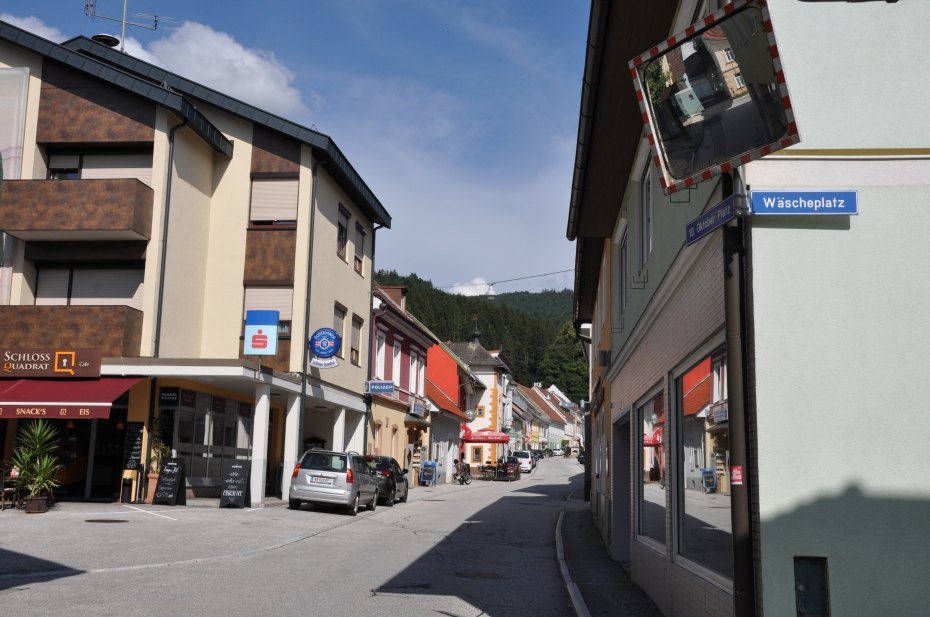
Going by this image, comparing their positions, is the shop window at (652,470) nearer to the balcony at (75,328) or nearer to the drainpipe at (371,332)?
the balcony at (75,328)

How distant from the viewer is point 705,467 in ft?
25.5

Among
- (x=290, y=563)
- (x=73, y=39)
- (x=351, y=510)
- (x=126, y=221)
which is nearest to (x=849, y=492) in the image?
(x=290, y=563)

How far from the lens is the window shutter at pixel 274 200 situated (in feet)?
89.1

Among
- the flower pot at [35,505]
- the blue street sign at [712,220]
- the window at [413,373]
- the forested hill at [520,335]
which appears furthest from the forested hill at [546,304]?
the blue street sign at [712,220]

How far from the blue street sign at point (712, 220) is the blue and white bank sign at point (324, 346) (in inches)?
822

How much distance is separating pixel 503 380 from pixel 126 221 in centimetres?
5302

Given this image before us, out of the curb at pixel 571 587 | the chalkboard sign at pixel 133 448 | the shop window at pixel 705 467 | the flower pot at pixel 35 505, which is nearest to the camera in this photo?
the shop window at pixel 705 467

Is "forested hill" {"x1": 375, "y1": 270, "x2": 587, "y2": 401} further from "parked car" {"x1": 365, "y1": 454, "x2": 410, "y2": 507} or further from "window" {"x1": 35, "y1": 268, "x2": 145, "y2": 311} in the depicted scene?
"window" {"x1": 35, "y1": 268, "x2": 145, "y2": 311}

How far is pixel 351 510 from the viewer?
77.0 feet

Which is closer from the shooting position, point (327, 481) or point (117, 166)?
point (327, 481)

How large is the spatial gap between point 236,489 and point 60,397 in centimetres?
468

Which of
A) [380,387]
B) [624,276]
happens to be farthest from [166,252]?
[624,276]

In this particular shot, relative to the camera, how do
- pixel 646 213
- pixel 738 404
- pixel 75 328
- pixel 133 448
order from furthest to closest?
pixel 75 328, pixel 133 448, pixel 646 213, pixel 738 404

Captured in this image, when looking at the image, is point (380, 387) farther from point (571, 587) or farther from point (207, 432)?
point (571, 587)
